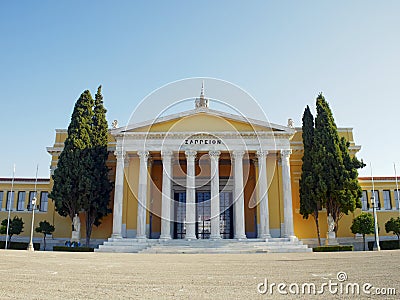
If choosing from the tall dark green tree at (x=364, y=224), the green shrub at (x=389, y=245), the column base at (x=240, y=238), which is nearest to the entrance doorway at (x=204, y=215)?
the column base at (x=240, y=238)

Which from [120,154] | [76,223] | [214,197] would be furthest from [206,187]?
[76,223]

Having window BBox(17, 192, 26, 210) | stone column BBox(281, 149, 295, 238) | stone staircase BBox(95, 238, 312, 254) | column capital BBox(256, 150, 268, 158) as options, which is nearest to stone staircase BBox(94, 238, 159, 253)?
stone staircase BBox(95, 238, 312, 254)

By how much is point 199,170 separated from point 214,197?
4615 millimetres

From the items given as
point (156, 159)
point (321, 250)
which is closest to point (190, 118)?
point (156, 159)

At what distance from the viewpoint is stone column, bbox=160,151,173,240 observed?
31552 mm

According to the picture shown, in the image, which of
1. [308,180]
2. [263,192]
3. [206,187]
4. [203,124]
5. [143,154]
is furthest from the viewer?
[206,187]

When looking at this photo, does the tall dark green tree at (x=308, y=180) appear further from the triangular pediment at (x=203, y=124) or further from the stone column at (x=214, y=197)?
the stone column at (x=214, y=197)

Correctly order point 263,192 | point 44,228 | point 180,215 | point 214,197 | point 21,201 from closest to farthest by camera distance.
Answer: point 214,197 < point 263,192 < point 44,228 < point 180,215 < point 21,201

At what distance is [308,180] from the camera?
32781mm

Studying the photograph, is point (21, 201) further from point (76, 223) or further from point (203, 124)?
point (203, 124)

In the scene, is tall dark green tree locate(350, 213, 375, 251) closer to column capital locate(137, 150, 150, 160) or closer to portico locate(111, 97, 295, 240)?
portico locate(111, 97, 295, 240)

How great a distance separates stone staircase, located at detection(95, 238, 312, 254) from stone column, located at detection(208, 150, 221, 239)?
1.31 metres

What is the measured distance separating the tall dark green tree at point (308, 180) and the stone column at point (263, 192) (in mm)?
3358

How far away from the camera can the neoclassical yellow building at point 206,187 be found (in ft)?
104
